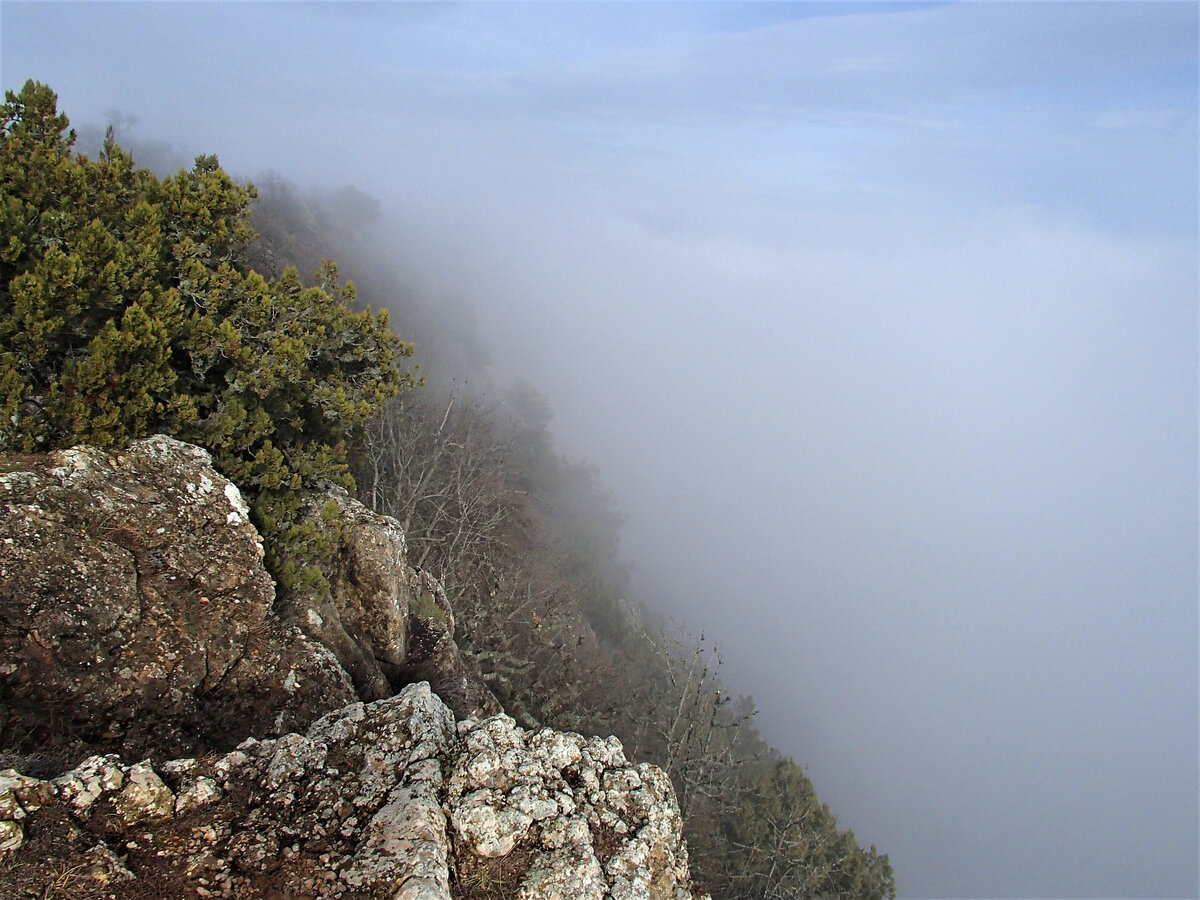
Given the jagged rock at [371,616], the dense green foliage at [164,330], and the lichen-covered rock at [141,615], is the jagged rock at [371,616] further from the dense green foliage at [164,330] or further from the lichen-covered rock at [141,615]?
the lichen-covered rock at [141,615]

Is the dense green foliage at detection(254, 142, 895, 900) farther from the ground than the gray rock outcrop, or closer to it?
closer to it

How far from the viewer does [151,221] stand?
7.21 metres

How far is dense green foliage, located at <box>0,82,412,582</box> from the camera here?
20.5 ft

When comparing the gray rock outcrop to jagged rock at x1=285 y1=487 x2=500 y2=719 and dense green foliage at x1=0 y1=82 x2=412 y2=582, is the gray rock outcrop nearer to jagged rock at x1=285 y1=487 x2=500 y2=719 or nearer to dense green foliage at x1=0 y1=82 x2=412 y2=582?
jagged rock at x1=285 y1=487 x2=500 y2=719

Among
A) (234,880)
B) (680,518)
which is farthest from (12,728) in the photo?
(680,518)

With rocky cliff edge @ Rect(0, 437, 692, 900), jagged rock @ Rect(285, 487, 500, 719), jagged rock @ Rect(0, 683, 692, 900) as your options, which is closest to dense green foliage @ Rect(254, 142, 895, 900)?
jagged rock @ Rect(285, 487, 500, 719)

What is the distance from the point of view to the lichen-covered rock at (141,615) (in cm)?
512

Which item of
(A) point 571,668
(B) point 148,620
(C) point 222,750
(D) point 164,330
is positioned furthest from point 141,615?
(A) point 571,668

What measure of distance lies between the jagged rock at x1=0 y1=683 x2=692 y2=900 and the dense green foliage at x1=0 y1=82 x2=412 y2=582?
284cm

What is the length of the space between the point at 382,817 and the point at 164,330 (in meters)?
5.14

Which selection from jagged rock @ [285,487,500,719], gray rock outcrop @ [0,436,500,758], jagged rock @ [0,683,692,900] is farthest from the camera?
jagged rock @ [285,487,500,719]

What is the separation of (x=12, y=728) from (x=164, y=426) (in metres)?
3.23

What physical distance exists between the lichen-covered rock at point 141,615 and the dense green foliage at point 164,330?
19.8 inches

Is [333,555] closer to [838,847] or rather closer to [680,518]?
[838,847]
